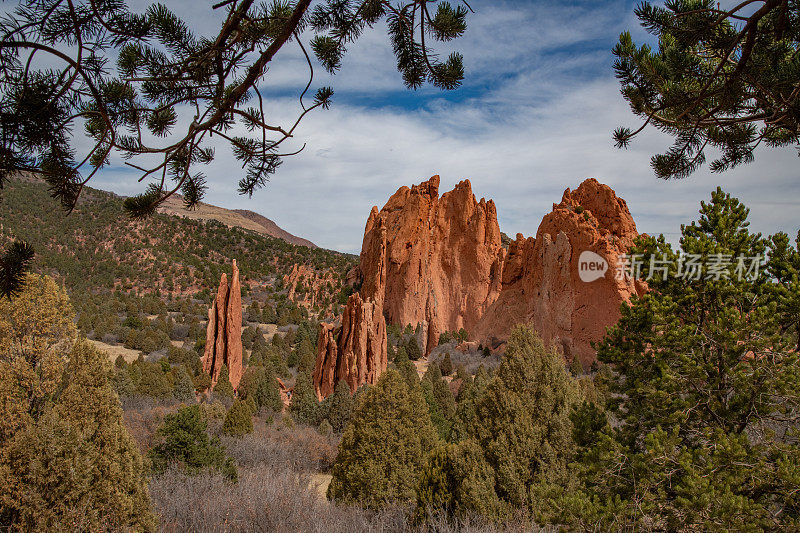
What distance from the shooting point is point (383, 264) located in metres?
44.1

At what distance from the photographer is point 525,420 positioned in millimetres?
7902

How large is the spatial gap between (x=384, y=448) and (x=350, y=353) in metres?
11.9

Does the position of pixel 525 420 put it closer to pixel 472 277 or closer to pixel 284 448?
pixel 284 448

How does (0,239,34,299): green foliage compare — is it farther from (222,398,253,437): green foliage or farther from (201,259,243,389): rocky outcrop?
(201,259,243,389): rocky outcrop

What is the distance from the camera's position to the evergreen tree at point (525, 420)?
7.70 meters

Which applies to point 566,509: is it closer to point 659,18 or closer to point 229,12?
point 659,18

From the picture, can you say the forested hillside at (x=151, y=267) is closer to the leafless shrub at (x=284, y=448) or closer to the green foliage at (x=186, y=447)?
the leafless shrub at (x=284, y=448)

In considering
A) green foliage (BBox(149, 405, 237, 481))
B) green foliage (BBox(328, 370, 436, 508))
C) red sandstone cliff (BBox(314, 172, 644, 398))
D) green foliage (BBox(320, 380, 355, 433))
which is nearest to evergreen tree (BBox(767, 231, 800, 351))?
green foliage (BBox(328, 370, 436, 508))

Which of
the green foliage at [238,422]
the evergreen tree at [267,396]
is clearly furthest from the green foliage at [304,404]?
the green foliage at [238,422]

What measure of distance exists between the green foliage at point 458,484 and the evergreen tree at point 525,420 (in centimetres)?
24

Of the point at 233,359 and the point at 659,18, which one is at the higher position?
the point at 659,18

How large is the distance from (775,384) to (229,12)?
494 centimetres

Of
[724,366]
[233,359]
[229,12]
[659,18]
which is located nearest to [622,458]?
[724,366]

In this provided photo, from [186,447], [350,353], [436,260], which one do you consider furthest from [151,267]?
[186,447]
